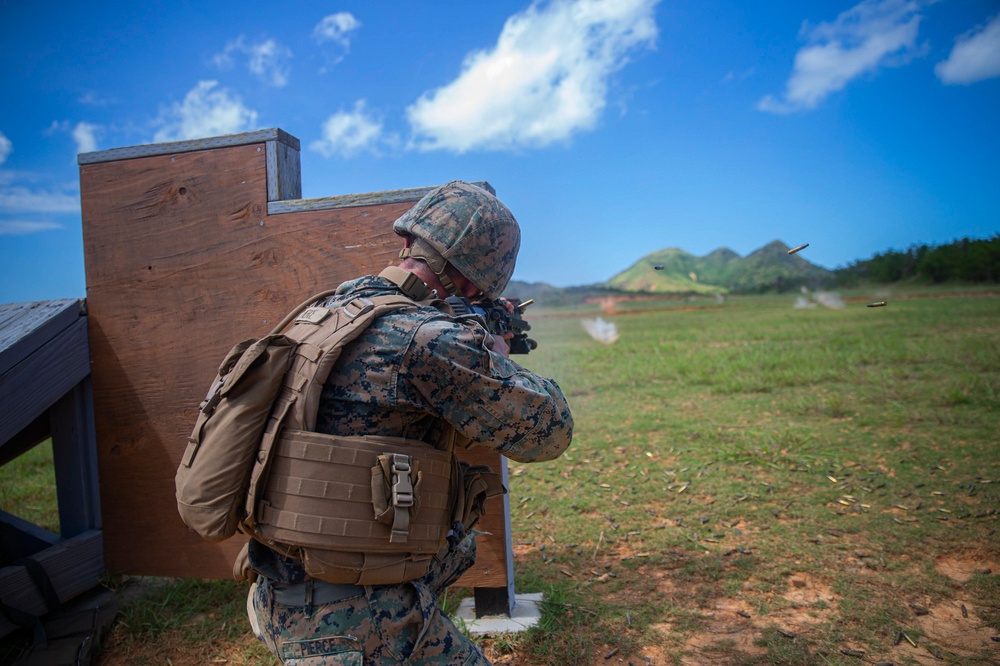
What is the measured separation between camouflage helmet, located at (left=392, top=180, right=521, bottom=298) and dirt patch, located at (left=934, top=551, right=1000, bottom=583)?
3.46 metres

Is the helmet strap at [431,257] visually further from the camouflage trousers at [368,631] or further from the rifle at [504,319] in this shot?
the camouflage trousers at [368,631]

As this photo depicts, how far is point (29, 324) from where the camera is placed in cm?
349

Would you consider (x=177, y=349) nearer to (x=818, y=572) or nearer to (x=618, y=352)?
(x=818, y=572)

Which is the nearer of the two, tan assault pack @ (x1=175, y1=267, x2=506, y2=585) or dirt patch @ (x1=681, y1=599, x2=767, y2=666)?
tan assault pack @ (x1=175, y1=267, x2=506, y2=585)

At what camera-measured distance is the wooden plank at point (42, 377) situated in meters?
3.31

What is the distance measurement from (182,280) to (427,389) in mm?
2443

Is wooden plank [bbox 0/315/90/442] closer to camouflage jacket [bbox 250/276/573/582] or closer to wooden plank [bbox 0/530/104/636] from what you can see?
wooden plank [bbox 0/530/104/636]

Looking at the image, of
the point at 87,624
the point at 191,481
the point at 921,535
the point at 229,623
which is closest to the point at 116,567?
the point at 87,624

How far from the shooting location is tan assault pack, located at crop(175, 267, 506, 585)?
1.98 m

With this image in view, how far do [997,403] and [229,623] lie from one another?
8.17 metres

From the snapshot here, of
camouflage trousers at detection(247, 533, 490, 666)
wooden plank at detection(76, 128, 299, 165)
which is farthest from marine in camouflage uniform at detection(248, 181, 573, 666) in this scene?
wooden plank at detection(76, 128, 299, 165)

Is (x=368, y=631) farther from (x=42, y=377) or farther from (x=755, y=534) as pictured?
(x=755, y=534)

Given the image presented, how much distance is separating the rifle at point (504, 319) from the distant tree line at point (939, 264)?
37.5 feet

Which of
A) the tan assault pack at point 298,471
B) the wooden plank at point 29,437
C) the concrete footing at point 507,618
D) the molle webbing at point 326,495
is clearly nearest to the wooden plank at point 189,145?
the wooden plank at point 29,437
